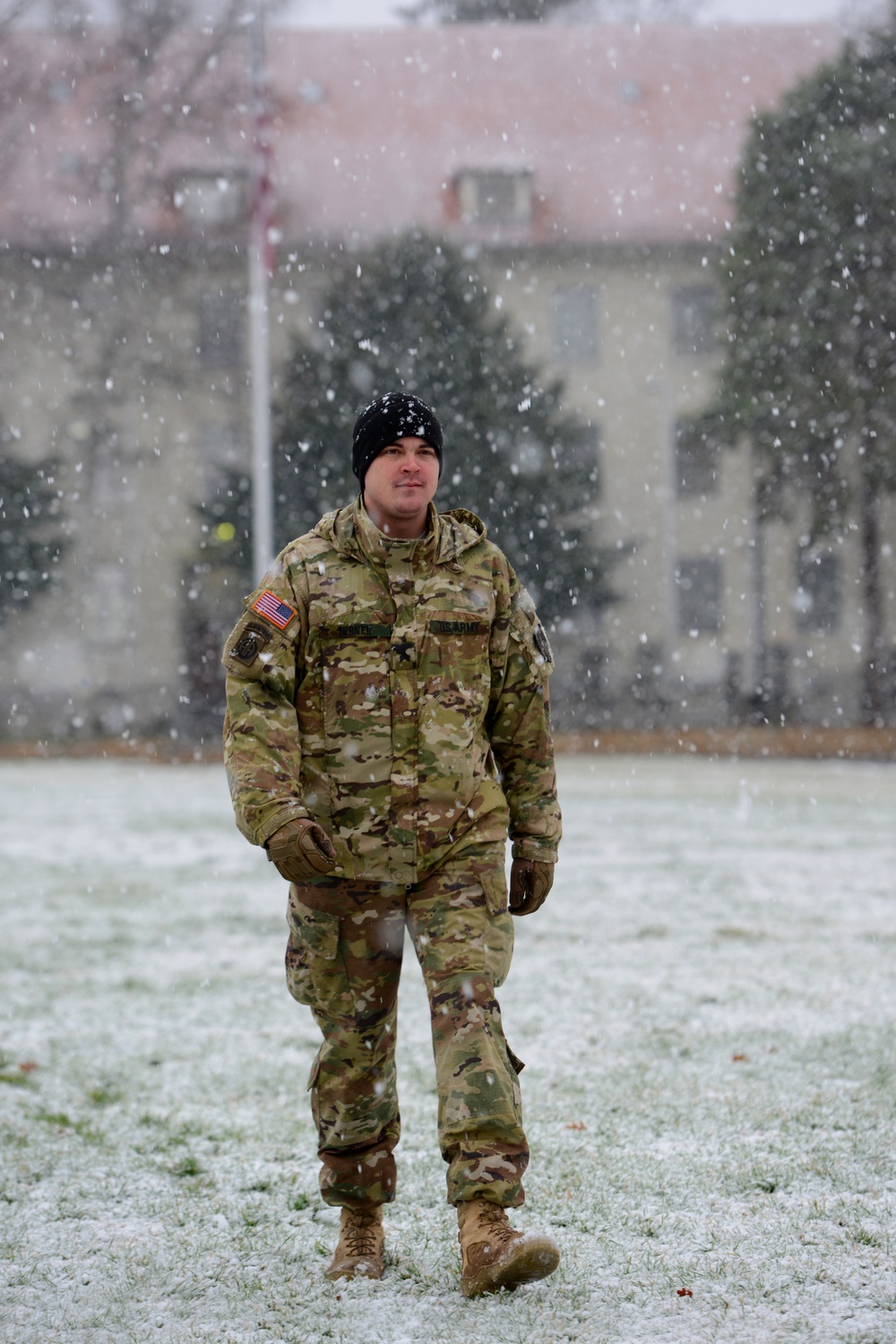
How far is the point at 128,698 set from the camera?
27.8m

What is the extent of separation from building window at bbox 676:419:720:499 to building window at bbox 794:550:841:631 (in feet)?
7.99

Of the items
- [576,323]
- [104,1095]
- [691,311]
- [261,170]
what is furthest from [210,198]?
[104,1095]

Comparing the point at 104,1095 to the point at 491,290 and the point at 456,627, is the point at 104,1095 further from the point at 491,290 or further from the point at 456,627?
the point at 491,290

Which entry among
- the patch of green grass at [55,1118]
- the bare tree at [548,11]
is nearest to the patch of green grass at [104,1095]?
the patch of green grass at [55,1118]

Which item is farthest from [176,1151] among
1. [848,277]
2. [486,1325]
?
[848,277]

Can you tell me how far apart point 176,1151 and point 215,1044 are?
1213 millimetres

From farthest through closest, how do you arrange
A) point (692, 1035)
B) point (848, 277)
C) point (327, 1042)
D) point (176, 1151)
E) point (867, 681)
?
point (867, 681)
point (848, 277)
point (692, 1035)
point (176, 1151)
point (327, 1042)

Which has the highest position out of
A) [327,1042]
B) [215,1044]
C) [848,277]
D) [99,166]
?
[99,166]

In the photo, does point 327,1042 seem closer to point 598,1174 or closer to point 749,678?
point 598,1174

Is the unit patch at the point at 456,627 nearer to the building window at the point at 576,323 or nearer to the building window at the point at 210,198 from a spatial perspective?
the building window at the point at 210,198

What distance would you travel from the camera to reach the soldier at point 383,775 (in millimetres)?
3154

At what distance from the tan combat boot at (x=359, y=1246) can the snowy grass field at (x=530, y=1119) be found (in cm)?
5

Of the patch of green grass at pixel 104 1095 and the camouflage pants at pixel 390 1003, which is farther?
the patch of green grass at pixel 104 1095

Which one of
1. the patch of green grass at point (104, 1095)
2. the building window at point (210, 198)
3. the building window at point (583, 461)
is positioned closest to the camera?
the patch of green grass at point (104, 1095)
